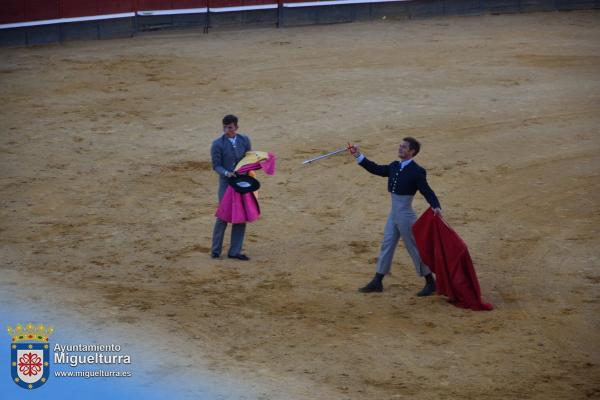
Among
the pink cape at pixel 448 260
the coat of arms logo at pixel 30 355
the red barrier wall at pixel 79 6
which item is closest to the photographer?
the coat of arms logo at pixel 30 355

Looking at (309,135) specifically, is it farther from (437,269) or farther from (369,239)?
(437,269)

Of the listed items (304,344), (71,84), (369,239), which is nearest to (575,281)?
(369,239)

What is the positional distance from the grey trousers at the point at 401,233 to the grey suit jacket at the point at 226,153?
5.09ft

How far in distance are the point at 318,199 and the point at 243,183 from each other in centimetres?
207

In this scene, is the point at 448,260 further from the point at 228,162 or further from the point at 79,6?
the point at 79,6

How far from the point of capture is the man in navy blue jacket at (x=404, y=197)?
338 inches

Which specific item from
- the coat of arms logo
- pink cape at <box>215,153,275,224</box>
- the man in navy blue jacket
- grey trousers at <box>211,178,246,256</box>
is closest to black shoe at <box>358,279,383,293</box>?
the man in navy blue jacket

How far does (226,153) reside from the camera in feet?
31.0

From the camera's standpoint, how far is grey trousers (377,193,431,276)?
862 centimetres

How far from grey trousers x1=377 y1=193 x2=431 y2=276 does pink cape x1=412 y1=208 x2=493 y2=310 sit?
0.26 feet

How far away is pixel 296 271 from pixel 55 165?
413cm

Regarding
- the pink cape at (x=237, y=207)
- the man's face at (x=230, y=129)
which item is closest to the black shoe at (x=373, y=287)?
the pink cape at (x=237, y=207)

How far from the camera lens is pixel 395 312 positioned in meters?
8.38

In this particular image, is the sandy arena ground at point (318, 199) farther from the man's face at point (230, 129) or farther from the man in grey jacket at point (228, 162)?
the man's face at point (230, 129)
